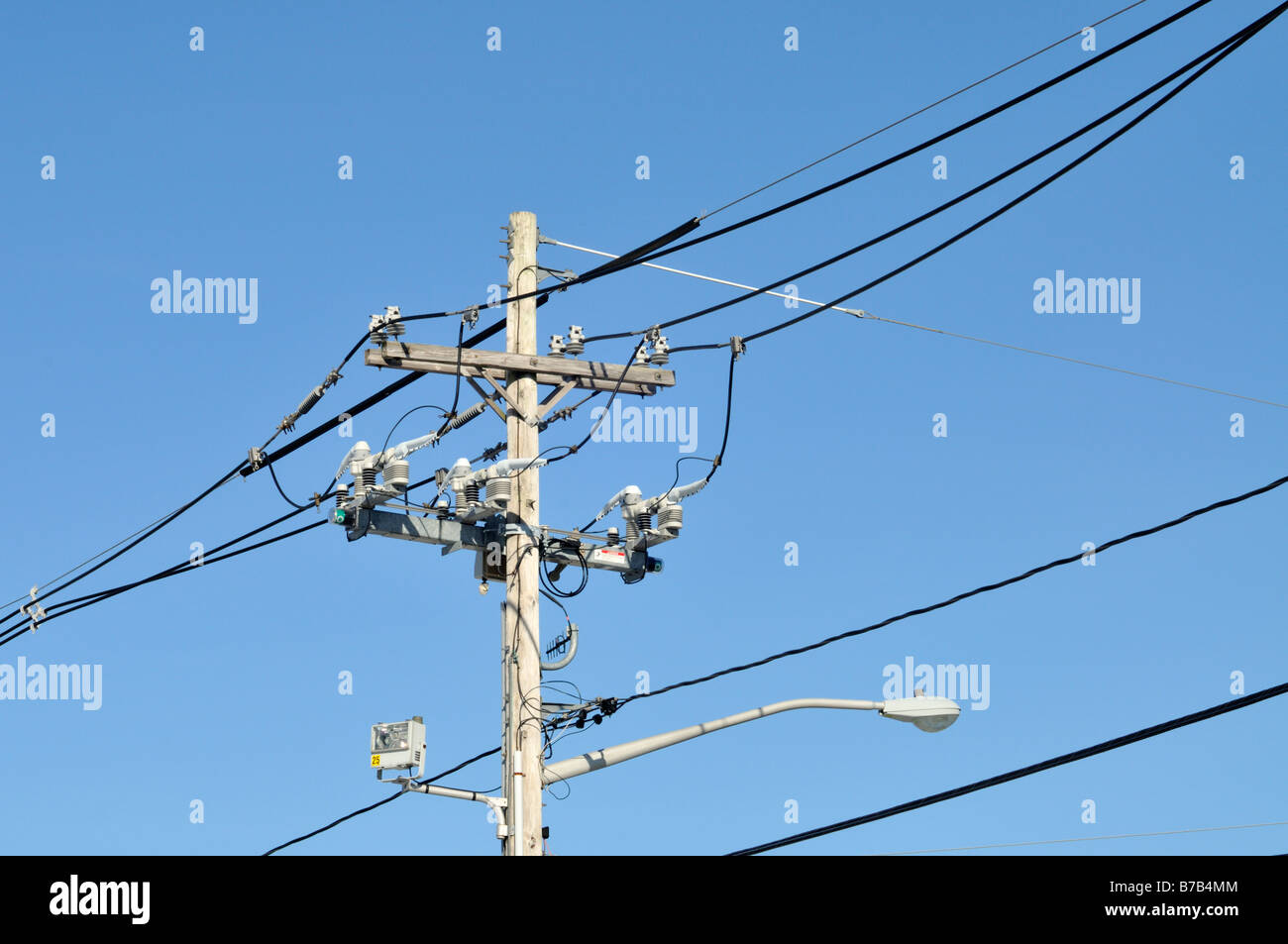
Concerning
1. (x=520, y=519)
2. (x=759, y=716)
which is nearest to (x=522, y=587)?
(x=520, y=519)

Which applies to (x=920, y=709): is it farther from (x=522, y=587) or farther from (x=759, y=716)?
(x=522, y=587)

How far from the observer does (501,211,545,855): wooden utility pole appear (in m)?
17.6

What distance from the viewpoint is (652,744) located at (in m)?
17.3

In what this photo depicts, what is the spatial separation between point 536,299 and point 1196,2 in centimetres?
835

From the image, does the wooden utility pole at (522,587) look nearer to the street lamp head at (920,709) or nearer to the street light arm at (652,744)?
the street light arm at (652,744)

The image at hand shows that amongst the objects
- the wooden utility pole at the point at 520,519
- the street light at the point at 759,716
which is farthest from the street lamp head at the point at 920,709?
the wooden utility pole at the point at 520,519

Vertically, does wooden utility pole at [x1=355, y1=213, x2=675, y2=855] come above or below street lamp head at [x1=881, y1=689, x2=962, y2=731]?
above

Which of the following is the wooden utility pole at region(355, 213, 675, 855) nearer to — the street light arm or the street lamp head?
the street light arm

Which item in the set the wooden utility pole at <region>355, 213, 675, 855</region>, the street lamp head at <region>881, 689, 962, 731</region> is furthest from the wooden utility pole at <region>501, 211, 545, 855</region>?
the street lamp head at <region>881, 689, 962, 731</region>

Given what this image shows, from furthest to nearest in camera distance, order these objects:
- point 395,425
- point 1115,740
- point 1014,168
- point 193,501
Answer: point 193,501 → point 395,425 → point 1014,168 → point 1115,740

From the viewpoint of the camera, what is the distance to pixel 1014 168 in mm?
14914
